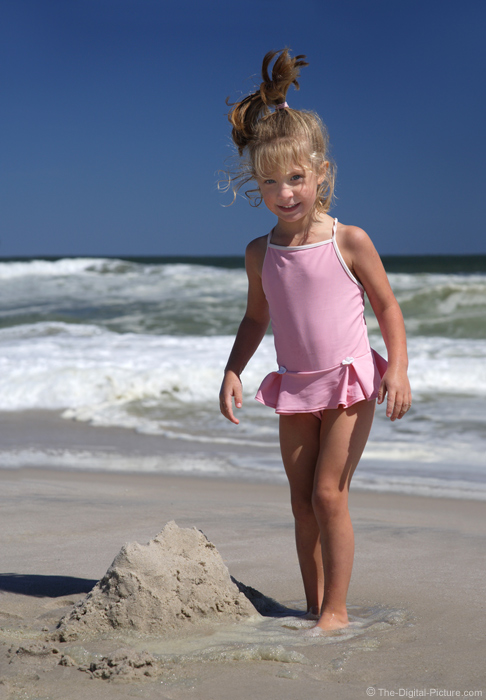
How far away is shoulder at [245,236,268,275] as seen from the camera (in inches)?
87.9

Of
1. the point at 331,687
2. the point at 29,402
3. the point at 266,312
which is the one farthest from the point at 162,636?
the point at 29,402

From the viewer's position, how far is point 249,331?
7.68 feet

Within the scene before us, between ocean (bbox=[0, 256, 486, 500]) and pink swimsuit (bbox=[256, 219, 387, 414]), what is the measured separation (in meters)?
1.77

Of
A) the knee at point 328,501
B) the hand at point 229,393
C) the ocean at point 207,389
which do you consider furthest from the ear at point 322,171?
the ocean at point 207,389

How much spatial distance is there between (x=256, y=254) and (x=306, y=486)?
0.77m

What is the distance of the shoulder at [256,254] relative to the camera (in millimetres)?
2232

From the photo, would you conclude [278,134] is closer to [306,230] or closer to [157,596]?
[306,230]

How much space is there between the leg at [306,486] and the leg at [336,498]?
9 centimetres

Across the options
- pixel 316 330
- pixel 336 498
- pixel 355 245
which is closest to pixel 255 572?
pixel 336 498

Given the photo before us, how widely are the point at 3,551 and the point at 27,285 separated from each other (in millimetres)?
17840

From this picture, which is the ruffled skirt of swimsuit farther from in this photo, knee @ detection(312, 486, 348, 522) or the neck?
the neck

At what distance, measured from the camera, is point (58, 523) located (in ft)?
9.53

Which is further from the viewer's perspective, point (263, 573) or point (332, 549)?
point (263, 573)

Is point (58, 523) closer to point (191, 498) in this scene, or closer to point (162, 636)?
point (191, 498)
